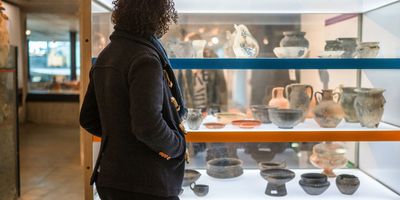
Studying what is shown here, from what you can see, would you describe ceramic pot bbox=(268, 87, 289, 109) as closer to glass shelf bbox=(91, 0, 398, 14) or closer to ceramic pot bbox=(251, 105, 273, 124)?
ceramic pot bbox=(251, 105, 273, 124)

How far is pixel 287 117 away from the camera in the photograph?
2.27 m

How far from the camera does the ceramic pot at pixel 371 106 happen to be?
7.60 feet

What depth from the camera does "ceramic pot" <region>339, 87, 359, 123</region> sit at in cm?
244

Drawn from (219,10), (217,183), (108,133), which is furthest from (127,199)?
(219,10)

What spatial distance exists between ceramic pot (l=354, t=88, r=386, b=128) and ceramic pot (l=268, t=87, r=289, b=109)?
1.41 feet

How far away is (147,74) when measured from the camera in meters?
1.44

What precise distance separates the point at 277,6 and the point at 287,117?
2.40 feet

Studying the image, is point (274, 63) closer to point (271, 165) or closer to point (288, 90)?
point (288, 90)

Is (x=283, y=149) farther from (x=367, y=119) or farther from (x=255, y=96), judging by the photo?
(x=367, y=119)

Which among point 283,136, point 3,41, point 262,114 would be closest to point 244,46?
point 262,114

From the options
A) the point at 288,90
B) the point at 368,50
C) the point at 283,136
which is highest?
the point at 368,50

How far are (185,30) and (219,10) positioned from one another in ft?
0.82

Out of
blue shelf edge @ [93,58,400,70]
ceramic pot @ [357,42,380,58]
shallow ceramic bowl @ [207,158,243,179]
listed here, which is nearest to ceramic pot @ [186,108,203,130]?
blue shelf edge @ [93,58,400,70]

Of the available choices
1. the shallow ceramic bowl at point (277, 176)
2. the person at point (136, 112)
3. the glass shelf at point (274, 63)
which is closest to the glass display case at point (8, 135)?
the glass shelf at point (274, 63)
